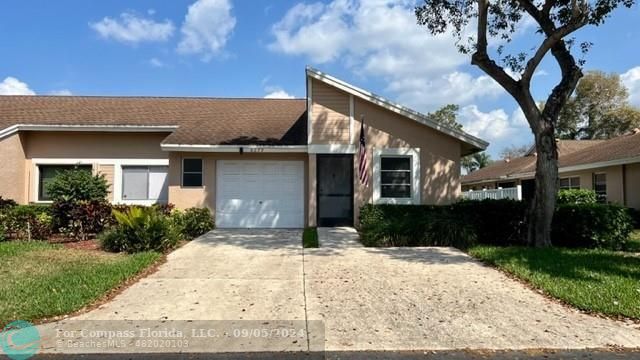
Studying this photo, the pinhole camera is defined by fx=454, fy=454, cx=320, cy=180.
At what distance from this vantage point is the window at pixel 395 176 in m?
14.4

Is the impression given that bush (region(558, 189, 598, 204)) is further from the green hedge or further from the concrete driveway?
the concrete driveway

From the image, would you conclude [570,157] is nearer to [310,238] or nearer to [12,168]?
[310,238]

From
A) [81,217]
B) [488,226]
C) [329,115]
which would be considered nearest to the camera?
[81,217]

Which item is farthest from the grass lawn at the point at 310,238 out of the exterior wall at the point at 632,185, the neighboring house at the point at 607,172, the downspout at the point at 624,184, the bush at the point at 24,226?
the downspout at the point at 624,184

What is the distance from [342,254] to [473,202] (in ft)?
15.1

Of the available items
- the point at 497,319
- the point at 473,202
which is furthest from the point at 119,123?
the point at 497,319

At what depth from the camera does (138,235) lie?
1010cm

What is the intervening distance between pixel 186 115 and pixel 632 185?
18113 mm

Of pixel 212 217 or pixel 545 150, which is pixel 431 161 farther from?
pixel 212 217

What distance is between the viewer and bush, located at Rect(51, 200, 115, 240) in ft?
38.9

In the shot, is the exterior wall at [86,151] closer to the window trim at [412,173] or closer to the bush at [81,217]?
the bush at [81,217]

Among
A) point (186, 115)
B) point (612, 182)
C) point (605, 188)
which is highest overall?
point (186, 115)

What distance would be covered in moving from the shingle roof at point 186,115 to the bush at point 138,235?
4700 millimetres

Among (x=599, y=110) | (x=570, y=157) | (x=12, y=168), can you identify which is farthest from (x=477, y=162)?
(x=12, y=168)
